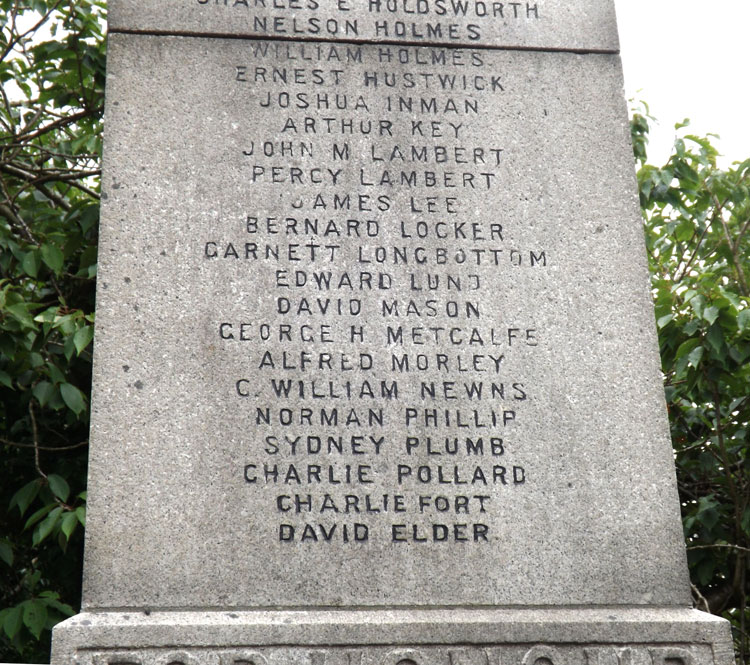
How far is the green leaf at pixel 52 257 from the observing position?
4234 mm

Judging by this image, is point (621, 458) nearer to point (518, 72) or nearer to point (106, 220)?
point (518, 72)

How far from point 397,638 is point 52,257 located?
2.46 m

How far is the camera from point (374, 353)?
10.9 ft

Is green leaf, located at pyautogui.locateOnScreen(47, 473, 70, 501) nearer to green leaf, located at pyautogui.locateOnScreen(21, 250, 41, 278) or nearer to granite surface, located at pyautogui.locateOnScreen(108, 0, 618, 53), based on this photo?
green leaf, located at pyautogui.locateOnScreen(21, 250, 41, 278)

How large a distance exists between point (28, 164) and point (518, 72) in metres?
3.22

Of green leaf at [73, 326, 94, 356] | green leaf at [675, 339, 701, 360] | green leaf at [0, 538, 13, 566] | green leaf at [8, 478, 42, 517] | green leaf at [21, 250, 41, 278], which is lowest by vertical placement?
green leaf at [0, 538, 13, 566]

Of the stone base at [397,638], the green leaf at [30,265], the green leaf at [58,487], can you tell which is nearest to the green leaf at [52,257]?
the green leaf at [30,265]

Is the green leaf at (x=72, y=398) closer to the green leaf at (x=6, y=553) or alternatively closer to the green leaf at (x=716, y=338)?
the green leaf at (x=6, y=553)

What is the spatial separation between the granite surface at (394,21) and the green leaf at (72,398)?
5.02 feet

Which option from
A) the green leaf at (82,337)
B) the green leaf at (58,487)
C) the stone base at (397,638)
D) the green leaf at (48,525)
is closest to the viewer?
the stone base at (397,638)

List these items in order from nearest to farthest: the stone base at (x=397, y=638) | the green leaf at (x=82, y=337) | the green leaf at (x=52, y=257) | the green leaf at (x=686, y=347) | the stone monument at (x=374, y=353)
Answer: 1. the stone base at (x=397, y=638)
2. the stone monument at (x=374, y=353)
3. the green leaf at (x=82, y=337)
4. the green leaf at (x=686, y=347)
5. the green leaf at (x=52, y=257)

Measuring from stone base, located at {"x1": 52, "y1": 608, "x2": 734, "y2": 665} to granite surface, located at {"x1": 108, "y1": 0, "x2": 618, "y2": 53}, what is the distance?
2.28 m

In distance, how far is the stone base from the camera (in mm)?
2846

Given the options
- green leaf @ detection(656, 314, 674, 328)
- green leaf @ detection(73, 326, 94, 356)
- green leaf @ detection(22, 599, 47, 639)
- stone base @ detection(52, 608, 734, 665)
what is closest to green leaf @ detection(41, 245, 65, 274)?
green leaf @ detection(73, 326, 94, 356)
